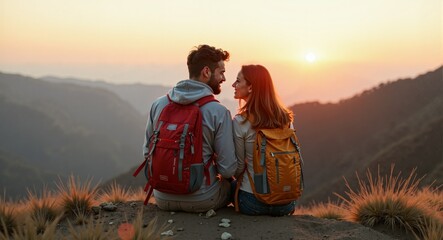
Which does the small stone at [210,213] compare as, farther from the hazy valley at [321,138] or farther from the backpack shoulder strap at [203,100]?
the hazy valley at [321,138]

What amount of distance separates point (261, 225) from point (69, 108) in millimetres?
136477

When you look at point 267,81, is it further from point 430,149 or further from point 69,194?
point 430,149

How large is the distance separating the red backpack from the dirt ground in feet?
1.60

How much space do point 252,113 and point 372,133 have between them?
110 feet

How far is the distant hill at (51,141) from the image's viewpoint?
88.1 metres

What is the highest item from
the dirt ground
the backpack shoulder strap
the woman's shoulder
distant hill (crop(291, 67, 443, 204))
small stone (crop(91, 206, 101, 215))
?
the backpack shoulder strap

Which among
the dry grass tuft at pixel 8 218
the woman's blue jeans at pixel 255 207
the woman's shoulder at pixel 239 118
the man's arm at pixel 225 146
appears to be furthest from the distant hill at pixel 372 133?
the dry grass tuft at pixel 8 218

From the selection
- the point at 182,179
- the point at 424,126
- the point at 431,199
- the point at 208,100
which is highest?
the point at 208,100

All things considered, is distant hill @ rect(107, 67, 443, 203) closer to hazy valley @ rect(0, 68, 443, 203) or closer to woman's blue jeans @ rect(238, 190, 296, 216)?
hazy valley @ rect(0, 68, 443, 203)

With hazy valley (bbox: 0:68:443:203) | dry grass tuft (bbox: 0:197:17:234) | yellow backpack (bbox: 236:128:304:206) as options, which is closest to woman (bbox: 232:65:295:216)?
yellow backpack (bbox: 236:128:304:206)

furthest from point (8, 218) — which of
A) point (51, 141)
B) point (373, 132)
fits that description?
point (51, 141)

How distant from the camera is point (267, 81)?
5.09 meters

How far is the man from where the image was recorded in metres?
4.99

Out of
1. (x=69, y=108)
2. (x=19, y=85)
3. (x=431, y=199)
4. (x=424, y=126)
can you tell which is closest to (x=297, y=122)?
(x=424, y=126)
